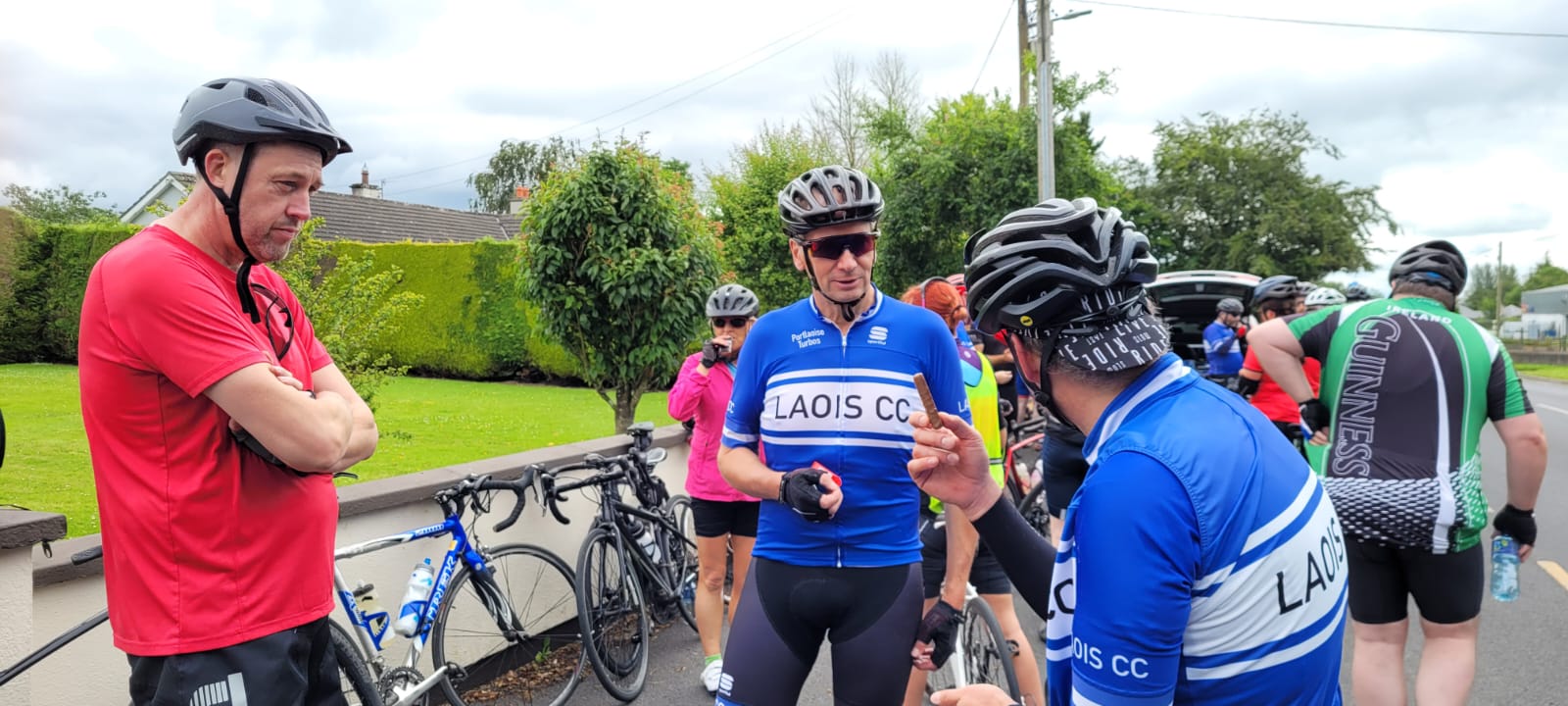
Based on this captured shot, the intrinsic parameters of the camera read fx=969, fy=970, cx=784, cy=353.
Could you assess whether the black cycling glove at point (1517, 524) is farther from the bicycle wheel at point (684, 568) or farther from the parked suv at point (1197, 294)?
the parked suv at point (1197, 294)

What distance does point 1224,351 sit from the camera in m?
11.8

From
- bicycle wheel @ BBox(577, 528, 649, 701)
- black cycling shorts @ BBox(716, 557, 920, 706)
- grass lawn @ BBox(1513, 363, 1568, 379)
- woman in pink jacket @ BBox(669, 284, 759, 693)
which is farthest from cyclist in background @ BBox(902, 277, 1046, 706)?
grass lawn @ BBox(1513, 363, 1568, 379)

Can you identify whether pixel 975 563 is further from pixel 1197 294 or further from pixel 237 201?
pixel 1197 294

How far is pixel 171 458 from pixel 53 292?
27.1 meters

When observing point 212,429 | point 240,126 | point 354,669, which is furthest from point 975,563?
point 240,126

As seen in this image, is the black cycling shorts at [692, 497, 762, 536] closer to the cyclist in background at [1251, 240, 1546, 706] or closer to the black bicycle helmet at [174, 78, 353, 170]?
the cyclist in background at [1251, 240, 1546, 706]

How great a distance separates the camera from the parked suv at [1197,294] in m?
15.1

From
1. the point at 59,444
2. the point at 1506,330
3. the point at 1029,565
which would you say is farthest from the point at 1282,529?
the point at 1506,330

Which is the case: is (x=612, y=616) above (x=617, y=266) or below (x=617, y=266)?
below

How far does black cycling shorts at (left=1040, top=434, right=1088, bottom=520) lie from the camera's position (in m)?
5.53

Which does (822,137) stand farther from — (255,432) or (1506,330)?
(1506,330)

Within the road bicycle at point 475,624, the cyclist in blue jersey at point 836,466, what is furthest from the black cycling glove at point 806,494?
the road bicycle at point 475,624

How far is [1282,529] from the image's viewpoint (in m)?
1.39

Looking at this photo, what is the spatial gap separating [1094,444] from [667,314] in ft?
23.0
